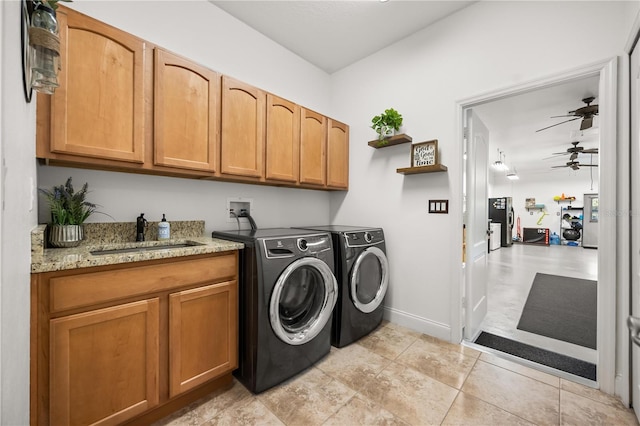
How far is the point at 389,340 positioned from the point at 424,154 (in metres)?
1.68

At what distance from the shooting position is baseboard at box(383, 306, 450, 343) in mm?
2292

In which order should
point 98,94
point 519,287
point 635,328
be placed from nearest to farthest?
point 635,328, point 98,94, point 519,287

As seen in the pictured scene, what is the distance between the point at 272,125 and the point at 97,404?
203cm

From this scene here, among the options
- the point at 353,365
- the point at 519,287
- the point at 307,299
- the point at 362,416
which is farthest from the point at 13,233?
the point at 519,287

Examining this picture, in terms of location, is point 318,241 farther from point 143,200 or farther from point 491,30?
point 491,30

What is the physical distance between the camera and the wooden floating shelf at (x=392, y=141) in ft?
7.97

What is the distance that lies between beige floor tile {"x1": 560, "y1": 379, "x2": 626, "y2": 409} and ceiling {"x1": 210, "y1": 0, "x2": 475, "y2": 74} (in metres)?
2.89

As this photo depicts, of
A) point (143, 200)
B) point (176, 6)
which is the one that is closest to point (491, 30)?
point (176, 6)

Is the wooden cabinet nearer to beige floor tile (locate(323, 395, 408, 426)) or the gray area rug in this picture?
beige floor tile (locate(323, 395, 408, 426))

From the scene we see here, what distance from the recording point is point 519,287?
3.92 meters

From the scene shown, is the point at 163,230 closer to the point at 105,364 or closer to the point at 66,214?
the point at 66,214

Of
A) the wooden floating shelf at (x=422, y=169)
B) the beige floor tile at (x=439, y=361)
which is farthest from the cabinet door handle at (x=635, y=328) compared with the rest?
the wooden floating shelf at (x=422, y=169)

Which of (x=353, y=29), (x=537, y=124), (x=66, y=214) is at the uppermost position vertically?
(x=353, y=29)

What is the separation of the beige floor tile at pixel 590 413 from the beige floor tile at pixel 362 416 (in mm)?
917
